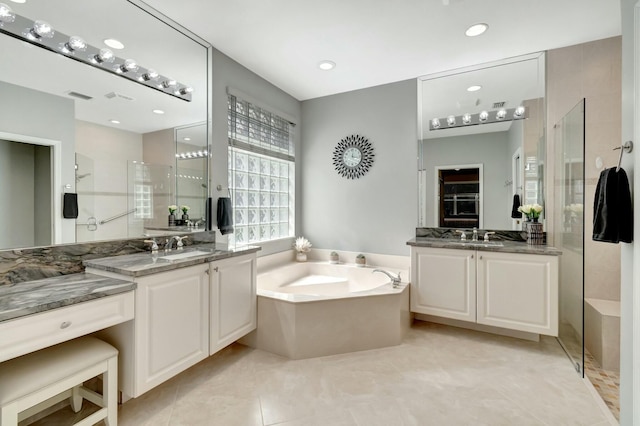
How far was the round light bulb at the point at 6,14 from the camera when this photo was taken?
5.13 feet

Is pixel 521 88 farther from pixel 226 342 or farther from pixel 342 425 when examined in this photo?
pixel 226 342

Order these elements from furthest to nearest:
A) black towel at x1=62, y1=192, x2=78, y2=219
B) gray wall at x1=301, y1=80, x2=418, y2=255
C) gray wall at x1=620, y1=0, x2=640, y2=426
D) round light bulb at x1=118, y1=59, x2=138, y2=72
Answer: gray wall at x1=301, y1=80, x2=418, y2=255
round light bulb at x1=118, y1=59, x2=138, y2=72
black towel at x1=62, y1=192, x2=78, y2=219
gray wall at x1=620, y1=0, x2=640, y2=426

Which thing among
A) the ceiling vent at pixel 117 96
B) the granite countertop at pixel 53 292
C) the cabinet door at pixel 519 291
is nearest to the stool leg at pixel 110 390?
the granite countertop at pixel 53 292

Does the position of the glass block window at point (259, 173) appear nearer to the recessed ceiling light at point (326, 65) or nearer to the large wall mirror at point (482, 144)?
the recessed ceiling light at point (326, 65)

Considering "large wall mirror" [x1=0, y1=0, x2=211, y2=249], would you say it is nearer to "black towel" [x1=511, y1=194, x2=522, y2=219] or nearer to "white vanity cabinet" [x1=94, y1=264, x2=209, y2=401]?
"white vanity cabinet" [x1=94, y1=264, x2=209, y2=401]

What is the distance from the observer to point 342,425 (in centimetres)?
165

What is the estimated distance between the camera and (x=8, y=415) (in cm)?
120

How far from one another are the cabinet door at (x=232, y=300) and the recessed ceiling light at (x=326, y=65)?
6.70ft

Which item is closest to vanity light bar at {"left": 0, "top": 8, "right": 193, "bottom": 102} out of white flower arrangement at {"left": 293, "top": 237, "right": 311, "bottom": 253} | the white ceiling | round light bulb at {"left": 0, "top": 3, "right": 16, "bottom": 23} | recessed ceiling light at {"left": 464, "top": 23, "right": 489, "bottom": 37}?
round light bulb at {"left": 0, "top": 3, "right": 16, "bottom": 23}

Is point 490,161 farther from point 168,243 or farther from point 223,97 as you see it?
point 168,243

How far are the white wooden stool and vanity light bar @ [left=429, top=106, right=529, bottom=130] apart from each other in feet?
11.4

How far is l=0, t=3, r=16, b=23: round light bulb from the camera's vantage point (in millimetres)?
1562

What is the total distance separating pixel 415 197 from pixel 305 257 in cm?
156

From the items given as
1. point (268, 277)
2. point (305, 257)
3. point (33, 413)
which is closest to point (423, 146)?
point (305, 257)
